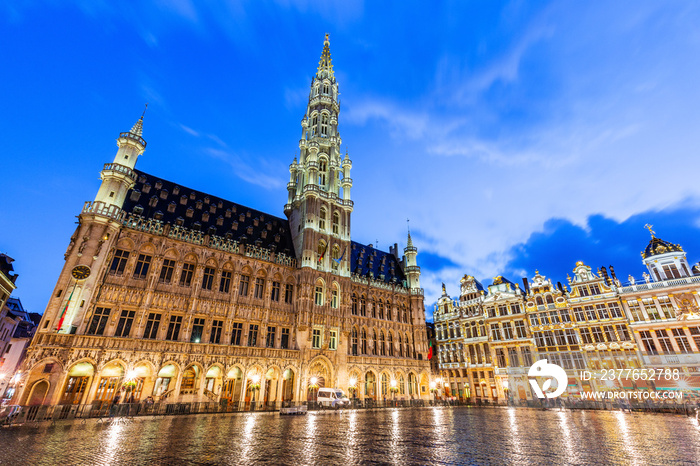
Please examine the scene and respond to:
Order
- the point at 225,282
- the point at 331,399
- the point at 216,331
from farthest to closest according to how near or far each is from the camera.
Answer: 1. the point at 225,282
2. the point at 216,331
3. the point at 331,399

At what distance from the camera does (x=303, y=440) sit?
476 inches

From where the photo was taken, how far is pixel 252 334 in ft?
112

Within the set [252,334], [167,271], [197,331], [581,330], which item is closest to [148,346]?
[197,331]

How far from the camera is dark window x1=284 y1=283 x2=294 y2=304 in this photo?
38281mm

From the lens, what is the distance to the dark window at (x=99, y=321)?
2655cm

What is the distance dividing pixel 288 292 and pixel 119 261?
17.6 metres

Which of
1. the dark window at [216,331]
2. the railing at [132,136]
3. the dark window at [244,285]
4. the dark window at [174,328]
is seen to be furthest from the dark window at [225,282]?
the railing at [132,136]

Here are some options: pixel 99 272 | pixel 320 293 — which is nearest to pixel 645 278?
pixel 320 293

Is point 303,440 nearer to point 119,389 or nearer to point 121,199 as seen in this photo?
point 119,389

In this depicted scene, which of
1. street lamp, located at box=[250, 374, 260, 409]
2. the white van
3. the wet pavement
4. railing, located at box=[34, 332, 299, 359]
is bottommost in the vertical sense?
the wet pavement

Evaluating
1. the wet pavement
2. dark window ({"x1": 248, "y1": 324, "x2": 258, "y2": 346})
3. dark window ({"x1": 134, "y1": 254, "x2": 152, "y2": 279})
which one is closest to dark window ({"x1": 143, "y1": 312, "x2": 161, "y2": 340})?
dark window ({"x1": 134, "y1": 254, "x2": 152, "y2": 279})

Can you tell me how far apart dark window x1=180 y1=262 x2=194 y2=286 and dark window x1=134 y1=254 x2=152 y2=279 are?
3117 millimetres

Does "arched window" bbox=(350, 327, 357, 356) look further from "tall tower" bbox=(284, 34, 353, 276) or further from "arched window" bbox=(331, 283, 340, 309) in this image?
"tall tower" bbox=(284, 34, 353, 276)

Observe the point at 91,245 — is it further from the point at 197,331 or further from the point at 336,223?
the point at 336,223
